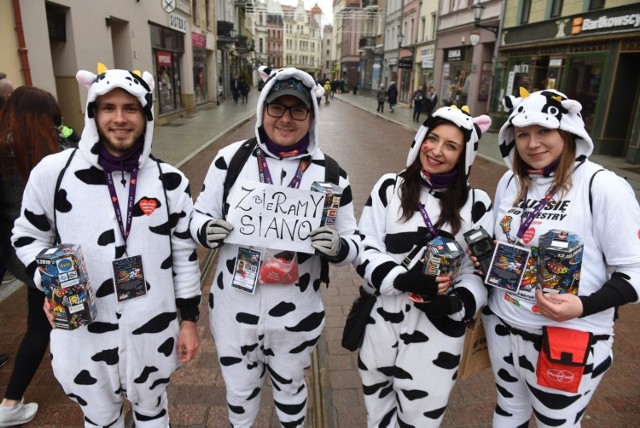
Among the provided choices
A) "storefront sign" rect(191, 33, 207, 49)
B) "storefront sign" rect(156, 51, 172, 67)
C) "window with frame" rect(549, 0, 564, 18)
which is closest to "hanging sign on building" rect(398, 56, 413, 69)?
"storefront sign" rect(191, 33, 207, 49)

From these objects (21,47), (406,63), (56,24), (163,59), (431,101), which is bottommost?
(431,101)

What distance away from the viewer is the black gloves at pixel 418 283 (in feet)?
6.07

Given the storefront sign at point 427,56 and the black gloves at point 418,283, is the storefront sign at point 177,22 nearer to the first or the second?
the storefront sign at point 427,56

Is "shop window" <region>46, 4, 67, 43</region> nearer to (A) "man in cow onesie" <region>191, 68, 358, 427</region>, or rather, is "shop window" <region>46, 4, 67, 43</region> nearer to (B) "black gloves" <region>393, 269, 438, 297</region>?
(A) "man in cow onesie" <region>191, 68, 358, 427</region>

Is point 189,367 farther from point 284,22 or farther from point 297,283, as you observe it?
point 284,22

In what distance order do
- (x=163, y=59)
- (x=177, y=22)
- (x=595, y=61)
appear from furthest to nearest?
(x=177, y=22) → (x=163, y=59) → (x=595, y=61)

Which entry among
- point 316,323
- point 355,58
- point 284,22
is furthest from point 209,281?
point 284,22

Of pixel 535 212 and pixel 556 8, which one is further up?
pixel 556 8

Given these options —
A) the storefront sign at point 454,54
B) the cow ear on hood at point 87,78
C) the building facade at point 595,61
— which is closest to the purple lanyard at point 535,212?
the cow ear on hood at point 87,78

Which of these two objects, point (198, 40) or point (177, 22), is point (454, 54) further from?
point (177, 22)

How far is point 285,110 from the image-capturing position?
204 cm

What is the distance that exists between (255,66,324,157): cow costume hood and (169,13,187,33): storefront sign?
18.7m

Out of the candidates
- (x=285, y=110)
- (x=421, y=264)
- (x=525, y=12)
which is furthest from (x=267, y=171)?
(x=525, y=12)

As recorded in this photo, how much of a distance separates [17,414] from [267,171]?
7.22ft
